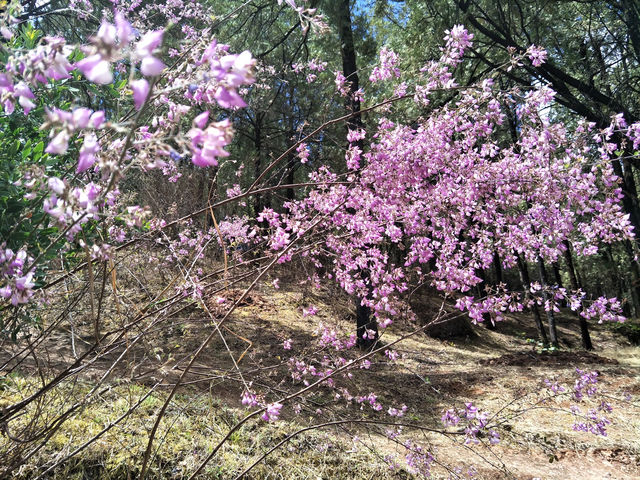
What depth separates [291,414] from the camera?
4.18 m

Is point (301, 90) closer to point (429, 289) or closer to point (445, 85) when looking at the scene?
point (429, 289)

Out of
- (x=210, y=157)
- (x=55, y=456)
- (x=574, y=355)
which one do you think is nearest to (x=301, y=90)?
(x=574, y=355)

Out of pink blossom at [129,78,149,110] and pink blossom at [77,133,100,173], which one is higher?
pink blossom at [129,78,149,110]

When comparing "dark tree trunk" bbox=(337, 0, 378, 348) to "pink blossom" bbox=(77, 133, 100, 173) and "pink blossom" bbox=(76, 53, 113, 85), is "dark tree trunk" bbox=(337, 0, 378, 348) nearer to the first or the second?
"pink blossom" bbox=(77, 133, 100, 173)

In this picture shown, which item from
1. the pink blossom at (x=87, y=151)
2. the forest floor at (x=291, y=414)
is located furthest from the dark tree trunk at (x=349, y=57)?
the pink blossom at (x=87, y=151)

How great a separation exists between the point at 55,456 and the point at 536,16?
8342 millimetres

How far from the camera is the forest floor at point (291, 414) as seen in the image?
254 cm

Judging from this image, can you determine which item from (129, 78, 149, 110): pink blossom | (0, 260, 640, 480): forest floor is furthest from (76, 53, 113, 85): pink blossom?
(0, 260, 640, 480): forest floor

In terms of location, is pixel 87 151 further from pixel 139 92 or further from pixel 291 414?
pixel 291 414

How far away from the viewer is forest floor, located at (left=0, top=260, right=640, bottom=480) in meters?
2.54

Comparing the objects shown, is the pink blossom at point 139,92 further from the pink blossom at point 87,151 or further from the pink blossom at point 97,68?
the pink blossom at point 87,151

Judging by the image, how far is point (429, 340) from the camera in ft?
34.0

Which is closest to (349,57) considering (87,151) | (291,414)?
(291,414)

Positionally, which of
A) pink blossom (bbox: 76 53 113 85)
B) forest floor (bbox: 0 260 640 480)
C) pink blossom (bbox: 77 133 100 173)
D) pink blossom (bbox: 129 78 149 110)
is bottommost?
forest floor (bbox: 0 260 640 480)
